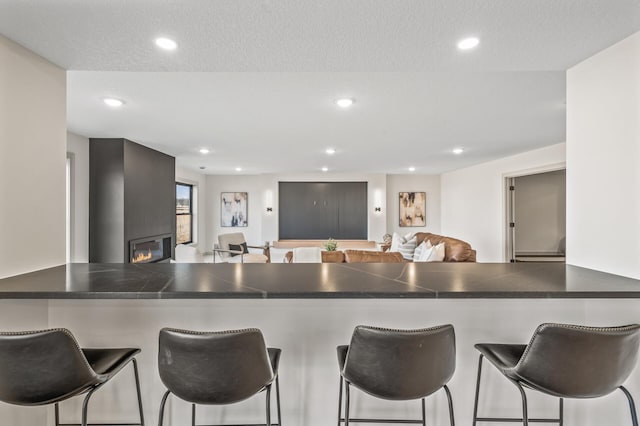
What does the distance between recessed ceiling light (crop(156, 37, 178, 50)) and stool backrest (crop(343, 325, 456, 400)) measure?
1.67m

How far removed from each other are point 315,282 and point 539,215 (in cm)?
786

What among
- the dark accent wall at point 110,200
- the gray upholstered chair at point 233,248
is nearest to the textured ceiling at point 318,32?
the dark accent wall at point 110,200

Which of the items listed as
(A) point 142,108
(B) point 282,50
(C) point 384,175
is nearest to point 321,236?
(C) point 384,175

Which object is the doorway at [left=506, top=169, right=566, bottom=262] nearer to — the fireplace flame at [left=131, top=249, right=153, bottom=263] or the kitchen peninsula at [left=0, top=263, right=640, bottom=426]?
the kitchen peninsula at [left=0, top=263, right=640, bottom=426]

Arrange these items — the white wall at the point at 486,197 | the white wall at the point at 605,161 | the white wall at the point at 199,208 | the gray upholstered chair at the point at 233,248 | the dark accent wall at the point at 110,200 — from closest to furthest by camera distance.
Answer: the white wall at the point at 605,161, the dark accent wall at the point at 110,200, the white wall at the point at 486,197, the gray upholstered chair at the point at 233,248, the white wall at the point at 199,208

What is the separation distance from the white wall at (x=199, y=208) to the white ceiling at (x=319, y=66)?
123 inches

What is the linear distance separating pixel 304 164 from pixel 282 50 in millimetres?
4977

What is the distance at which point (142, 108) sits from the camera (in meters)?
3.17

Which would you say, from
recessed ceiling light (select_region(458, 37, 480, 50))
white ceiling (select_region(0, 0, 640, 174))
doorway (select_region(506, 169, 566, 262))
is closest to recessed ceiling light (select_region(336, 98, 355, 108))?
white ceiling (select_region(0, 0, 640, 174))

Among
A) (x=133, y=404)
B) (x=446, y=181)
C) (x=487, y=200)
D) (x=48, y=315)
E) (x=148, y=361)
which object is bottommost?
(x=133, y=404)

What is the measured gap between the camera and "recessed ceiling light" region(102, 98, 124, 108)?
9.52ft

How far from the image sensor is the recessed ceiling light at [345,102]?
2936 millimetres

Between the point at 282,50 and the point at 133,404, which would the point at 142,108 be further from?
the point at 133,404

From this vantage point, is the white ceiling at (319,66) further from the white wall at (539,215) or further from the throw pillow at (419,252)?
the white wall at (539,215)
